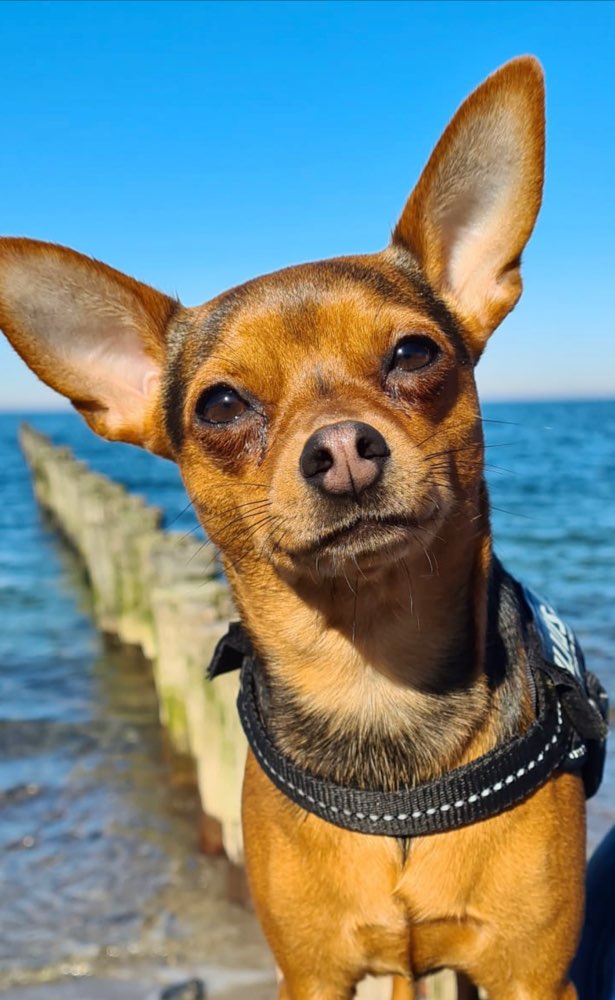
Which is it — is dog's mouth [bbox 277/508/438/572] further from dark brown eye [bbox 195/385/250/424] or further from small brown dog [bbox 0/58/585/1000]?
dark brown eye [bbox 195/385/250/424]

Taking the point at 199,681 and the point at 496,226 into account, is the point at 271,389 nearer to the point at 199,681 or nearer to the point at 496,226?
the point at 496,226

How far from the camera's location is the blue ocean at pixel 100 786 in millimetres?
5355

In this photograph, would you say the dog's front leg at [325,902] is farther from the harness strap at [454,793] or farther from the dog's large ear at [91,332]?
the dog's large ear at [91,332]

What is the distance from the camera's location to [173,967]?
5000 mm

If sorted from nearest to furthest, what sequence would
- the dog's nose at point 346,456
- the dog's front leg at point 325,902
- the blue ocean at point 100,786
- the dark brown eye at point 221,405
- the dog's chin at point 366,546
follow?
the dog's nose at point 346,456 < the dog's chin at point 366,546 < the dog's front leg at point 325,902 < the dark brown eye at point 221,405 < the blue ocean at point 100,786

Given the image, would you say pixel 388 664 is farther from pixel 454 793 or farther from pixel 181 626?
pixel 181 626

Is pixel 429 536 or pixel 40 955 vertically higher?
pixel 429 536

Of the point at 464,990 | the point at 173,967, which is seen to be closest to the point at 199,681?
the point at 173,967

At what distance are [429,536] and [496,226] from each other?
4.07 ft

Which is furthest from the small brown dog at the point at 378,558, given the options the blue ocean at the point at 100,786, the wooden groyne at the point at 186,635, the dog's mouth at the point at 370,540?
the wooden groyne at the point at 186,635

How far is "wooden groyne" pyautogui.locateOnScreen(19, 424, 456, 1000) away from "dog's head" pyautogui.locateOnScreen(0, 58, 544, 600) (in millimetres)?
581

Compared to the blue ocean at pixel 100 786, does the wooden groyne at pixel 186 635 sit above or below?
above

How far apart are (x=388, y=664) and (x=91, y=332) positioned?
1.57m

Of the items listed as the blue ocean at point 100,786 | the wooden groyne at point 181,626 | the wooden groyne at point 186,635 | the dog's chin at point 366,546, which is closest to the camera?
the dog's chin at point 366,546
